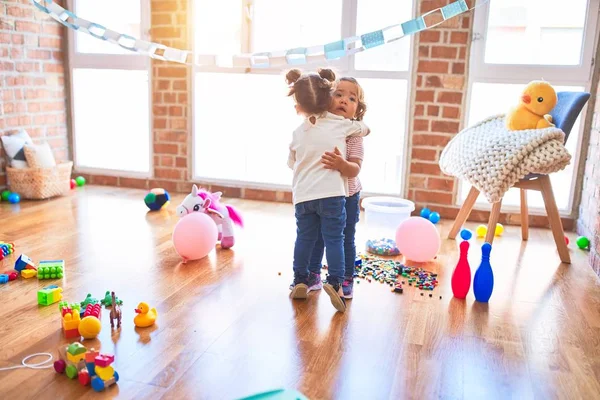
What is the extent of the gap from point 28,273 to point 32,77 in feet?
7.12

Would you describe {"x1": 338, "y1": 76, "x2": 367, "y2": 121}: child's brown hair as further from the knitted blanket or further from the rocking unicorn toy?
the rocking unicorn toy

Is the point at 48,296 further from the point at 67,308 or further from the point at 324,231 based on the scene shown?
the point at 324,231

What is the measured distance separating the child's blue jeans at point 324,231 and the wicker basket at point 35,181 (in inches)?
90.8

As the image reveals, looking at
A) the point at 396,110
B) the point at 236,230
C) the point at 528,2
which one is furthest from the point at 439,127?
the point at 236,230

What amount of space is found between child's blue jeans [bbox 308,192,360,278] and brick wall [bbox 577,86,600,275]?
1.22 m

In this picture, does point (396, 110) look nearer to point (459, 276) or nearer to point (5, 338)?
point (459, 276)

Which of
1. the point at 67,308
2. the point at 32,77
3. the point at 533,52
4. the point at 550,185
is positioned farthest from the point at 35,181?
the point at 533,52

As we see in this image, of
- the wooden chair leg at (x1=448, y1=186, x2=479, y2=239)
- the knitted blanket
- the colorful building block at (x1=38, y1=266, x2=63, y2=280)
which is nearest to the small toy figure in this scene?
the colorful building block at (x1=38, y1=266, x2=63, y2=280)

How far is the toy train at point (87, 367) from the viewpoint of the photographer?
1542mm

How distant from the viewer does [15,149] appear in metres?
3.84

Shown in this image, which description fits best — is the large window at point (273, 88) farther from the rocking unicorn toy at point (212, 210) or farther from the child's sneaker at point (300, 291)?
the child's sneaker at point (300, 291)

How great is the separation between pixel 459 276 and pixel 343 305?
0.51 meters

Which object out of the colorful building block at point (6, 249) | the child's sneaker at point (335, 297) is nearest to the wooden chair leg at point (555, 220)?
the child's sneaker at point (335, 297)

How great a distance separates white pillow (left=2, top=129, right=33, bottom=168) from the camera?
383 centimetres
